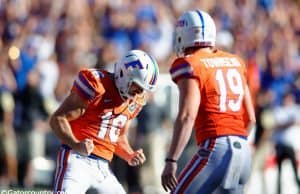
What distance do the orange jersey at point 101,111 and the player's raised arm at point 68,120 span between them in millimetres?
57

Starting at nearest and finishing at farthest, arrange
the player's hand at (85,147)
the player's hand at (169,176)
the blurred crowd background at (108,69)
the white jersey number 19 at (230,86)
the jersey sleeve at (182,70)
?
the player's hand at (169,176)
the jersey sleeve at (182,70)
the white jersey number 19 at (230,86)
the player's hand at (85,147)
the blurred crowd background at (108,69)

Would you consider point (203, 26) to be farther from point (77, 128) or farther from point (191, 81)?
point (77, 128)

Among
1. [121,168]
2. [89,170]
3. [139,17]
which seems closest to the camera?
[89,170]

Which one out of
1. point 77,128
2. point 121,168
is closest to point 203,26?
point 77,128

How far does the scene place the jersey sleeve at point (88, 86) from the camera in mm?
6738

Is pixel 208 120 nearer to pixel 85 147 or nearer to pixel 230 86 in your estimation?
pixel 230 86

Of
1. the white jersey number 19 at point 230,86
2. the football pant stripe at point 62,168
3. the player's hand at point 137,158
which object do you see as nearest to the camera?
the white jersey number 19 at point 230,86

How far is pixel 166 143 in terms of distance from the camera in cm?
1157

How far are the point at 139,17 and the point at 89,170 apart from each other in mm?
5500

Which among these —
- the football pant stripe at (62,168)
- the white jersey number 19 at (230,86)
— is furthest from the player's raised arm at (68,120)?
the white jersey number 19 at (230,86)

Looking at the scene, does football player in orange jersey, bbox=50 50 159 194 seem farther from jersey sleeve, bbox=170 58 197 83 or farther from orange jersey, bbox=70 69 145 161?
jersey sleeve, bbox=170 58 197 83

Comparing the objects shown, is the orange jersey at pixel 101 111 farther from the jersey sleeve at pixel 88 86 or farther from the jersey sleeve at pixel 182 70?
the jersey sleeve at pixel 182 70

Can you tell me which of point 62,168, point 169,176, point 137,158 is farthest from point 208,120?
point 62,168

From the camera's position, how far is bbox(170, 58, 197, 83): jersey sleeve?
6414mm
